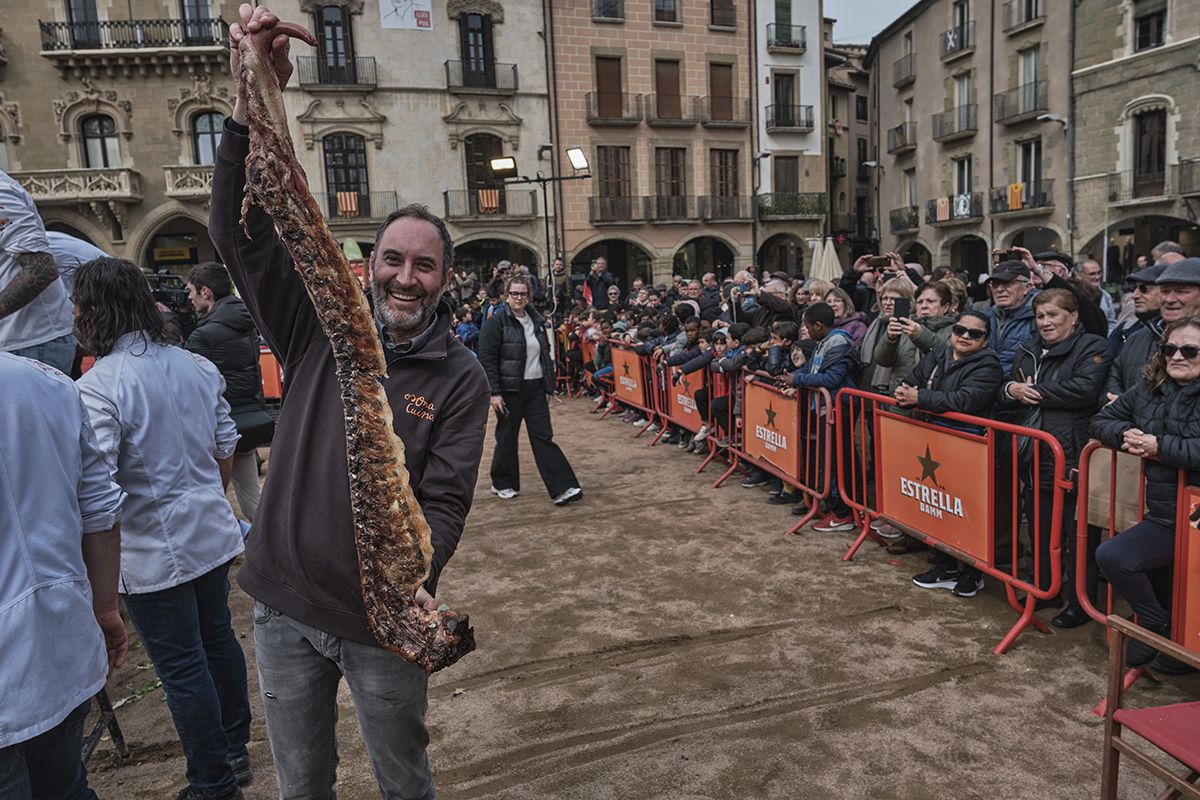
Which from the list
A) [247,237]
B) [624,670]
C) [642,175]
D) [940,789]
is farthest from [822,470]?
[642,175]

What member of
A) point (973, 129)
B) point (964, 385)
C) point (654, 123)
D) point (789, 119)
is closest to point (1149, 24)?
point (973, 129)

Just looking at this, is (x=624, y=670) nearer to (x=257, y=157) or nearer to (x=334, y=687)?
(x=334, y=687)

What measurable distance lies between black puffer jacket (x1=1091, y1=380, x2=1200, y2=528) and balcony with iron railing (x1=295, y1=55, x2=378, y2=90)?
25.1 meters

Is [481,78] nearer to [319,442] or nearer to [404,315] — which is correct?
[404,315]

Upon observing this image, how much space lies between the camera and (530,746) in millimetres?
3404

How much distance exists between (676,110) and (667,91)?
2.48 ft

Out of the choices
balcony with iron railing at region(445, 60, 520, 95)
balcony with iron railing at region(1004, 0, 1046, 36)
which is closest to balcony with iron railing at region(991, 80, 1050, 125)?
balcony with iron railing at region(1004, 0, 1046, 36)

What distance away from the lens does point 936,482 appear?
482 cm

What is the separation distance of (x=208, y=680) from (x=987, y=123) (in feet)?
99.0

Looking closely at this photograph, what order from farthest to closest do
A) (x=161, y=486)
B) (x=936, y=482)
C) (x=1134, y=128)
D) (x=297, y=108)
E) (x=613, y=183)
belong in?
(x=613, y=183), (x=297, y=108), (x=1134, y=128), (x=936, y=482), (x=161, y=486)

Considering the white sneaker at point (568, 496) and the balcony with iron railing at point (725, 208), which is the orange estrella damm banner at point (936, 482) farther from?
the balcony with iron railing at point (725, 208)

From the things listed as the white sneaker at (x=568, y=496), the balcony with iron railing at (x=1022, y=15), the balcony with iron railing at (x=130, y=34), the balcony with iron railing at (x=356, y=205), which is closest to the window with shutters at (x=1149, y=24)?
the balcony with iron railing at (x=1022, y=15)

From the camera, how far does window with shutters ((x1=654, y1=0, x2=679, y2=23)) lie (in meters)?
28.0

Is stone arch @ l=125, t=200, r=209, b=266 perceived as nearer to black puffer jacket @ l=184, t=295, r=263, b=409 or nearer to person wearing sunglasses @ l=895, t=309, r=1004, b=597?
black puffer jacket @ l=184, t=295, r=263, b=409
